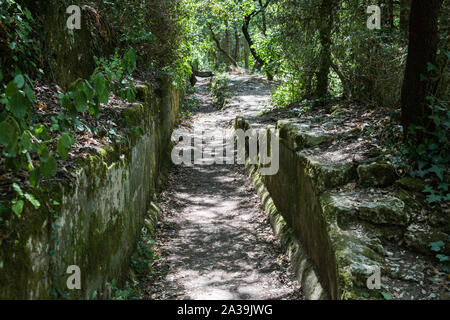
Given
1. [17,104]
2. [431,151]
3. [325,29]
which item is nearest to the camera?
[17,104]

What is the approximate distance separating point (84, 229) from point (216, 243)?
11.8 ft

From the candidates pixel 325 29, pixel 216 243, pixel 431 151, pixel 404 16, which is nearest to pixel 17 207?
pixel 431 151

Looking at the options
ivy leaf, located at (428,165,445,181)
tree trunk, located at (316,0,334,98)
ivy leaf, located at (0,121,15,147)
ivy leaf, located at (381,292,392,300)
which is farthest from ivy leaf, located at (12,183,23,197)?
tree trunk, located at (316,0,334,98)

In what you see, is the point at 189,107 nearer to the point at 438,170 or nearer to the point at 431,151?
the point at 431,151

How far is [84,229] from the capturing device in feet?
12.0

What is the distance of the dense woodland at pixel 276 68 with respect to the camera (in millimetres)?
2949

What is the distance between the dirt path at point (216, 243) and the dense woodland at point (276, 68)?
7.37ft

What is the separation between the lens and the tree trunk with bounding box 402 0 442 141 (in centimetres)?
459

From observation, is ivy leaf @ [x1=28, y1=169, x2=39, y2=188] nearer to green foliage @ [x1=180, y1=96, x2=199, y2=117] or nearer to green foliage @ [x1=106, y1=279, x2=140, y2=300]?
green foliage @ [x1=106, y1=279, x2=140, y2=300]

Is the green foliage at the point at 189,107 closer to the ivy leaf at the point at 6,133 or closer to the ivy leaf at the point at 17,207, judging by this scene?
the ivy leaf at the point at 17,207

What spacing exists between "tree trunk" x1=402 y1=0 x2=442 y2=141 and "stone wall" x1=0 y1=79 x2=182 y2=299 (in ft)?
12.5

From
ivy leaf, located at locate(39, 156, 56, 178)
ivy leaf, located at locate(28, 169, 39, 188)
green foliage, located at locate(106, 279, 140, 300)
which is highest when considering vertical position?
ivy leaf, located at locate(39, 156, 56, 178)

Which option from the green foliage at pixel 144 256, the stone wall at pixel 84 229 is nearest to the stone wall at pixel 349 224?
the green foliage at pixel 144 256

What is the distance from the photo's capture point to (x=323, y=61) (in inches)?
352
